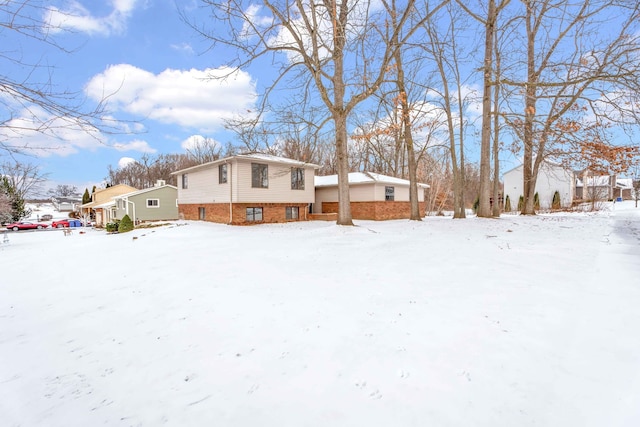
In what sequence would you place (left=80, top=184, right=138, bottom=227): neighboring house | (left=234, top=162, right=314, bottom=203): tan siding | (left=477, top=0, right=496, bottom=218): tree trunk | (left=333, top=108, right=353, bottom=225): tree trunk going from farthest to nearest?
(left=80, top=184, right=138, bottom=227): neighboring house, (left=234, top=162, right=314, bottom=203): tan siding, (left=477, top=0, right=496, bottom=218): tree trunk, (left=333, top=108, right=353, bottom=225): tree trunk

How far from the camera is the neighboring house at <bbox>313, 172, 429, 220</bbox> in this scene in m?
20.6

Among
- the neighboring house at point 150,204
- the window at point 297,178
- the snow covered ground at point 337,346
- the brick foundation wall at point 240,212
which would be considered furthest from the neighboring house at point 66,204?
the snow covered ground at point 337,346

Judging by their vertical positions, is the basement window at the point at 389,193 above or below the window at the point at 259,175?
below

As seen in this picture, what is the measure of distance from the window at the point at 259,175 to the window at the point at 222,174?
5.30 ft

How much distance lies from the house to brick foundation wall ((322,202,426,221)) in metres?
2.69

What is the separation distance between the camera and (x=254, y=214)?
694 inches

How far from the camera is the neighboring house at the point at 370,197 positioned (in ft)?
67.7

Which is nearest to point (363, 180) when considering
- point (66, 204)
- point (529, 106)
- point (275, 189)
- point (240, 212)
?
point (275, 189)

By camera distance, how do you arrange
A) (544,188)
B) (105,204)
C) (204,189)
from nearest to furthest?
(204,189) → (105,204) → (544,188)

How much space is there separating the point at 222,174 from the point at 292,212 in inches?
199

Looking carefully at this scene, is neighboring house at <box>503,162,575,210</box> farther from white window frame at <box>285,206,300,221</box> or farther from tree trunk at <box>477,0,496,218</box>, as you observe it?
white window frame at <box>285,206,300,221</box>

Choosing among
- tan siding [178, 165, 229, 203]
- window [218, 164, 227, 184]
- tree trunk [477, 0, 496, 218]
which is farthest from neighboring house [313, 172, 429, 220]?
tan siding [178, 165, 229, 203]

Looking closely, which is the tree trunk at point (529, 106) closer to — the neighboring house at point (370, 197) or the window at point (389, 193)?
the neighboring house at point (370, 197)

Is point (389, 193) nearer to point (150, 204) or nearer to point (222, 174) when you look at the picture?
point (222, 174)
